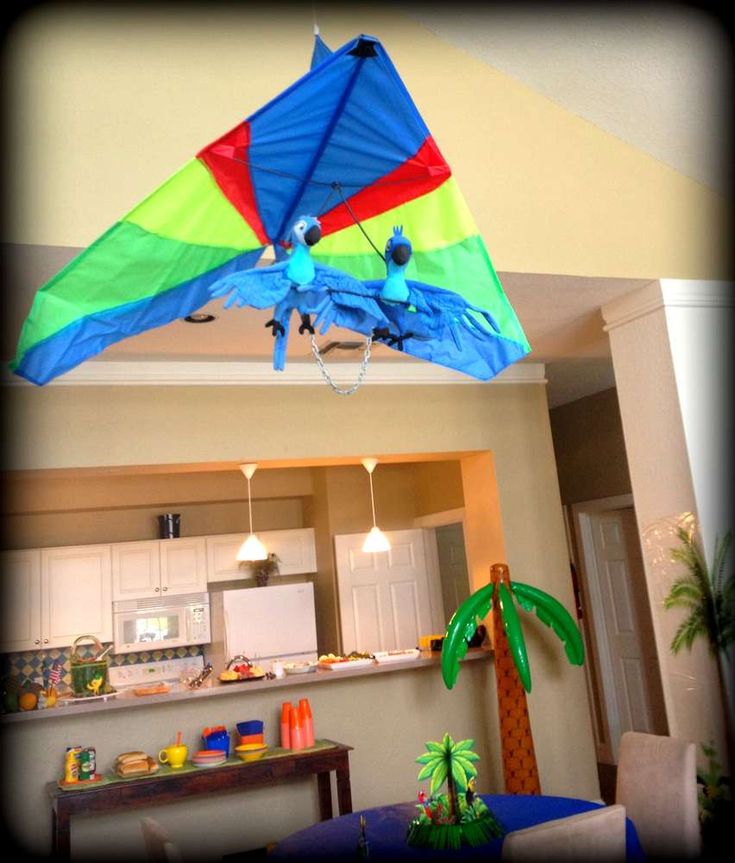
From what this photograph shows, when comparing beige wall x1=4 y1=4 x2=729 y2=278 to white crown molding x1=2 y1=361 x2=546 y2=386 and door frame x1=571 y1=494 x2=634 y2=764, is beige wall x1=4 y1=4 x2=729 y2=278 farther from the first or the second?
door frame x1=571 y1=494 x2=634 y2=764

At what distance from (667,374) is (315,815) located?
9.98 ft

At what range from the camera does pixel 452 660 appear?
4.58 metres

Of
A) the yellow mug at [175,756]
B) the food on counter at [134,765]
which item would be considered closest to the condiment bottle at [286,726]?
the yellow mug at [175,756]

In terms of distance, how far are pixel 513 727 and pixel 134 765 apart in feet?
6.51

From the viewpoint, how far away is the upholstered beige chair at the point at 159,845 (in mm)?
2504

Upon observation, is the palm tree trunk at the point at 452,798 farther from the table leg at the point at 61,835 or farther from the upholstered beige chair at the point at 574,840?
the table leg at the point at 61,835

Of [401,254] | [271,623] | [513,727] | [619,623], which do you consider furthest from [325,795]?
[401,254]

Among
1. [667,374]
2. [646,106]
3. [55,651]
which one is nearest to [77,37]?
[646,106]

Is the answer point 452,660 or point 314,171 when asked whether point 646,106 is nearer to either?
point 314,171

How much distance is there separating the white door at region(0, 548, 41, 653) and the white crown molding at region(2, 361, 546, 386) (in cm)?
251

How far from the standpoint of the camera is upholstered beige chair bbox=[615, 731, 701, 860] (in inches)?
121

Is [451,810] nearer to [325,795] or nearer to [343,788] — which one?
[343,788]

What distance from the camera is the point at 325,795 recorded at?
461cm

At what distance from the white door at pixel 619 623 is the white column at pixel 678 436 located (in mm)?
2307
